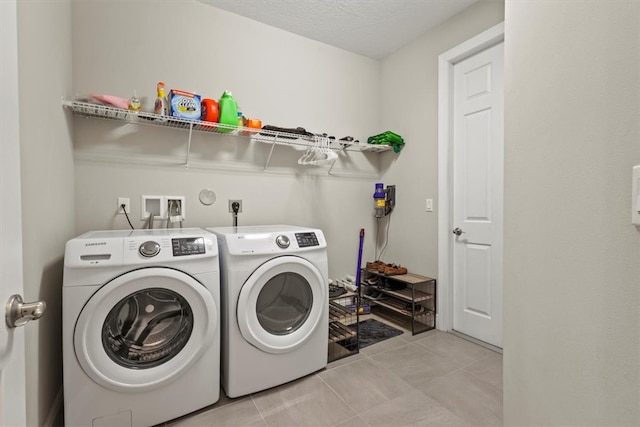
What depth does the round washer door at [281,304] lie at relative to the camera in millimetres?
1626

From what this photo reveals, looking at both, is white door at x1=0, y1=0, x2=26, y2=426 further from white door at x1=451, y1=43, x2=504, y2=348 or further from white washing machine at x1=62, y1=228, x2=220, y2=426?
white door at x1=451, y1=43, x2=504, y2=348

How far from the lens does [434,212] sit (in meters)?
2.62

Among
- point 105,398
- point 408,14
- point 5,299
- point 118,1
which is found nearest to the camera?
point 5,299

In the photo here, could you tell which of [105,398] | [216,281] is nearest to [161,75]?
[216,281]

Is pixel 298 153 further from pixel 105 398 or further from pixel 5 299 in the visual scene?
pixel 5 299

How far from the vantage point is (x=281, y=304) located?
182cm

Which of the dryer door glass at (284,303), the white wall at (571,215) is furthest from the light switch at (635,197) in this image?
the dryer door glass at (284,303)

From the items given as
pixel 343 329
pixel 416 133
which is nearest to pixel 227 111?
pixel 416 133

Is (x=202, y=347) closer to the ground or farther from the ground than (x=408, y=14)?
closer to the ground

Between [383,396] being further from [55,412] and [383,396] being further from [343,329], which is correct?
[55,412]

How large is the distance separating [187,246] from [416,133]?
2.21 m

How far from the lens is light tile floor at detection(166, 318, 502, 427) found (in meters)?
1.50

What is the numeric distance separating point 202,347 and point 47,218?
94cm

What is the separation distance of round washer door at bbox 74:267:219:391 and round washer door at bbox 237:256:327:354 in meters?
0.19
